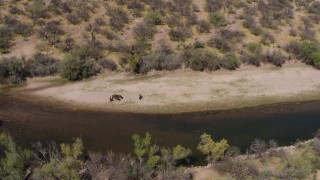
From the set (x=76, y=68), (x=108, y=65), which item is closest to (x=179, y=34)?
(x=108, y=65)

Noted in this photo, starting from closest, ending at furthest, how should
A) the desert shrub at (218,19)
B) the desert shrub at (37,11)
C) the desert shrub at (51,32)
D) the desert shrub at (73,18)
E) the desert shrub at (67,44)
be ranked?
the desert shrub at (67,44) < the desert shrub at (51,32) < the desert shrub at (73,18) < the desert shrub at (37,11) < the desert shrub at (218,19)

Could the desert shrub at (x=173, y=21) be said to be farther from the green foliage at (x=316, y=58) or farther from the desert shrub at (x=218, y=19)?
the green foliage at (x=316, y=58)

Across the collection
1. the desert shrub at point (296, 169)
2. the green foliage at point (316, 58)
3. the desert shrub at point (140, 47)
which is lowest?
the desert shrub at point (296, 169)

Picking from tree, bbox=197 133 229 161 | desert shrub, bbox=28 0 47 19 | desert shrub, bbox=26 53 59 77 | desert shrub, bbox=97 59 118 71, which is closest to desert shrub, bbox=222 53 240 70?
desert shrub, bbox=97 59 118 71

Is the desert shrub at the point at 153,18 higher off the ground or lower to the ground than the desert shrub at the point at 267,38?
higher

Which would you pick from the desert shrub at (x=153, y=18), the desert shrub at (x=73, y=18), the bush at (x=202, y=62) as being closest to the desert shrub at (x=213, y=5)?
the desert shrub at (x=153, y=18)

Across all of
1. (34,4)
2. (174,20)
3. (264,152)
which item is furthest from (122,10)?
(264,152)

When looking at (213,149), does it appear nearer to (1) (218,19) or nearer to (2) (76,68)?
(2) (76,68)
